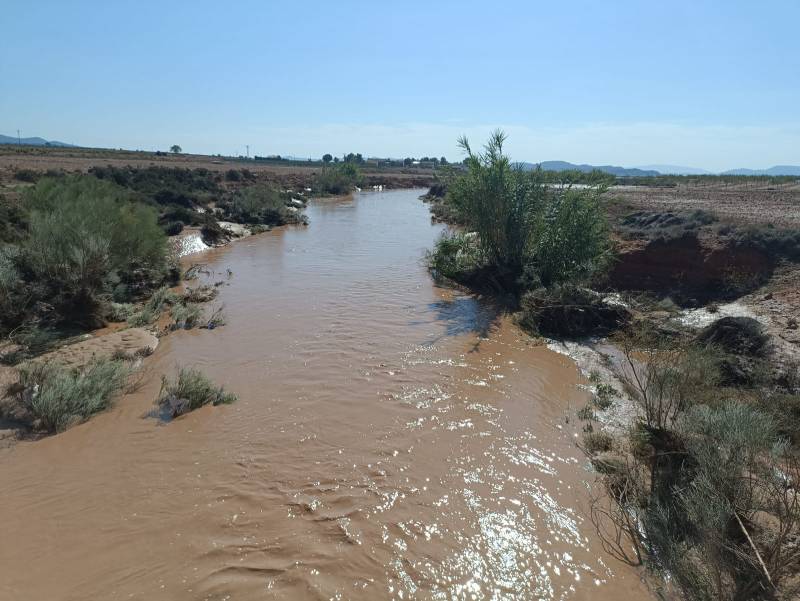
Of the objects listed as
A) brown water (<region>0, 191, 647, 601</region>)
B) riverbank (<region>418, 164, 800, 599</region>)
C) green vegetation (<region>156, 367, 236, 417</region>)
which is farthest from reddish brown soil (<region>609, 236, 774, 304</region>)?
green vegetation (<region>156, 367, 236, 417</region>)

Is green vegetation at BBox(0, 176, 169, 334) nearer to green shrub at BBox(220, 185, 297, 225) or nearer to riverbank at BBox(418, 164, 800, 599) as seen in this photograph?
riverbank at BBox(418, 164, 800, 599)

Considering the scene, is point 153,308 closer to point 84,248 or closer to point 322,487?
point 84,248

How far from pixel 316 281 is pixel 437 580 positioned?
1145 centimetres

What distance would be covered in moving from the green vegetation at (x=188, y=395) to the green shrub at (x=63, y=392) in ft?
2.42

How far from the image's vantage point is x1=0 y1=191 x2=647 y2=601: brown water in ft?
13.8

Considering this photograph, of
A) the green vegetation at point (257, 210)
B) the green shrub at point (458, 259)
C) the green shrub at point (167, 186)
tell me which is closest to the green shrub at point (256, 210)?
the green vegetation at point (257, 210)

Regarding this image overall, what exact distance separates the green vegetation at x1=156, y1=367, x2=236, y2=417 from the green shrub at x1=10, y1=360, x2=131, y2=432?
29.1 inches

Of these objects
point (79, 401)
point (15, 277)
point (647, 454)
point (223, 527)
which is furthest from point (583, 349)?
point (15, 277)

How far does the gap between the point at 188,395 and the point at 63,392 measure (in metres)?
1.55

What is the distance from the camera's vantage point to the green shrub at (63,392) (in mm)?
6188

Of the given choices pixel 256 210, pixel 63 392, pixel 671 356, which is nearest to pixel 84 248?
pixel 63 392

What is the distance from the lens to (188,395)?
6898mm

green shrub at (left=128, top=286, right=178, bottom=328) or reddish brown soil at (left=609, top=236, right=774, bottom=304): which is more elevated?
reddish brown soil at (left=609, top=236, right=774, bottom=304)

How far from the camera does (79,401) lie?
21.2 feet
